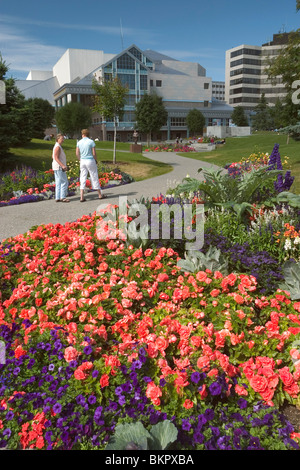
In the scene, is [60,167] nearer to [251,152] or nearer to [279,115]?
[251,152]

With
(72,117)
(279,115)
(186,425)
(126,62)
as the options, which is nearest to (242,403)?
(186,425)

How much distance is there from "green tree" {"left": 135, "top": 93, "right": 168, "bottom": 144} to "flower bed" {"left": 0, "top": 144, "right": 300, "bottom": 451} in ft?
160

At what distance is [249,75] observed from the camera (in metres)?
118

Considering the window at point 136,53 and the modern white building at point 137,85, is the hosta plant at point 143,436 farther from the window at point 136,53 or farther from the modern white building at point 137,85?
the window at point 136,53

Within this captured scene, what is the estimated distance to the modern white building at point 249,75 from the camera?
117m

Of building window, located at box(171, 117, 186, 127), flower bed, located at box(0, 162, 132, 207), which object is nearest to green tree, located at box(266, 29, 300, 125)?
flower bed, located at box(0, 162, 132, 207)

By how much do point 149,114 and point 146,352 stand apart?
2029 inches

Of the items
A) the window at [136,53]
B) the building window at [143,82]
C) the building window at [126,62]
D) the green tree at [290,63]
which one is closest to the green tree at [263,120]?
the building window at [143,82]

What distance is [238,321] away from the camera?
3.49 m

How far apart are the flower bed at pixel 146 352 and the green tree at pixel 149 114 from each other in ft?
160
